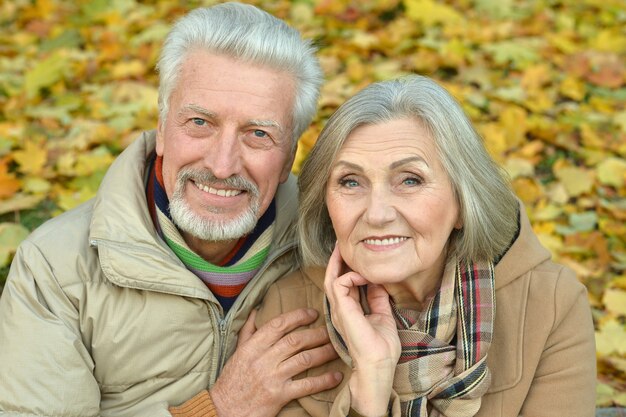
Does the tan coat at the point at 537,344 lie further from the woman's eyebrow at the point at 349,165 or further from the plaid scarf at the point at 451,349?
the woman's eyebrow at the point at 349,165

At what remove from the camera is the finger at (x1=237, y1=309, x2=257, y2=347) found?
326 centimetres

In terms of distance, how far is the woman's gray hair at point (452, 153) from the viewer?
2855 mm

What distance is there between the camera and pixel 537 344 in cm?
289

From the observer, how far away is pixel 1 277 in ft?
13.1

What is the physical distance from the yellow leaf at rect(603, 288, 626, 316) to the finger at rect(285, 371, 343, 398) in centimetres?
166

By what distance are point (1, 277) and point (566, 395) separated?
102 inches

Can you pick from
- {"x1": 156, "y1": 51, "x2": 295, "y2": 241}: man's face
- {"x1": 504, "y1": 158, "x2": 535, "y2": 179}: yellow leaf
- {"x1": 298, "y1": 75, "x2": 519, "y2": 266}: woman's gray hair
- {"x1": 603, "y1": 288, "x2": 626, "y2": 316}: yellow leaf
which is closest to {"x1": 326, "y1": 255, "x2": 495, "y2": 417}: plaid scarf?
{"x1": 298, "y1": 75, "x2": 519, "y2": 266}: woman's gray hair

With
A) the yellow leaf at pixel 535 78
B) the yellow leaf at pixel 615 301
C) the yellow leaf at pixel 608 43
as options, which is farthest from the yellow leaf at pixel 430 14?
the yellow leaf at pixel 615 301

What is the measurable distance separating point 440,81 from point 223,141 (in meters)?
3.25

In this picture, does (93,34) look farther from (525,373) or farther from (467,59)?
(525,373)

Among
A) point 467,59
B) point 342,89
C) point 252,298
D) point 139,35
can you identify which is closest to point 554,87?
point 467,59

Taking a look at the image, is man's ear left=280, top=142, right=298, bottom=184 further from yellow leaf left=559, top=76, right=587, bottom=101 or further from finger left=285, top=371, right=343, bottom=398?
yellow leaf left=559, top=76, right=587, bottom=101

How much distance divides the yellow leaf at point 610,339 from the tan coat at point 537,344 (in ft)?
3.62

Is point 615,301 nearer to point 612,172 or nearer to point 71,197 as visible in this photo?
point 612,172
